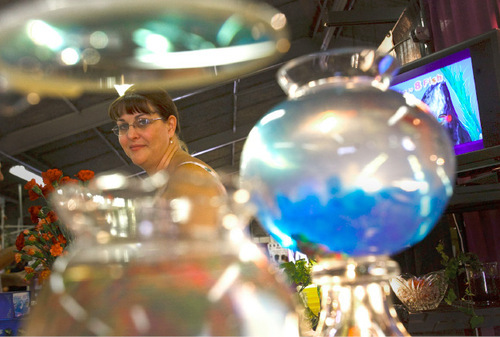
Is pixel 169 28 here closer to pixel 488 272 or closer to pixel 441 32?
pixel 488 272

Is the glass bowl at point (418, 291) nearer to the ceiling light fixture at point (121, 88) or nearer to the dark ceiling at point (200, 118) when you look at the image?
the ceiling light fixture at point (121, 88)

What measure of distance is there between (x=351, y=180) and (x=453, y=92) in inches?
60.9

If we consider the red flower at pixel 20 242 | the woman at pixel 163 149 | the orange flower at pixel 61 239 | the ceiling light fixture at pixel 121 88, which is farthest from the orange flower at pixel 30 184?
the ceiling light fixture at pixel 121 88

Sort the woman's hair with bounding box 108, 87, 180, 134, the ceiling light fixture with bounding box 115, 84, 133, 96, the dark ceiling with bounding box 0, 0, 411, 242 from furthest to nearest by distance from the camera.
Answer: the dark ceiling with bounding box 0, 0, 411, 242, the woman's hair with bounding box 108, 87, 180, 134, the ceiling light fixture with bounding box 115, 84, 133, 96

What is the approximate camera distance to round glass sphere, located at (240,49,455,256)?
384 mm

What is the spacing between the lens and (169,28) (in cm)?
40

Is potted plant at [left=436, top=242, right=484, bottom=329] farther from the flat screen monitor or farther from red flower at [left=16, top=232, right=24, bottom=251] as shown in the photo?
red flower at [left=16, top=232, right=24, bottom=251]

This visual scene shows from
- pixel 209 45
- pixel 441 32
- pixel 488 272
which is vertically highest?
pixel 441 32

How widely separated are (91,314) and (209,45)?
0.82ft

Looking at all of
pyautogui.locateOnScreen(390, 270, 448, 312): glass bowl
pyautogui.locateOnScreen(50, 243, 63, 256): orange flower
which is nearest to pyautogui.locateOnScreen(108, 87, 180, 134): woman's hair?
pyautogui.locateOnScreen(50, 243, 63, 256): orange flower

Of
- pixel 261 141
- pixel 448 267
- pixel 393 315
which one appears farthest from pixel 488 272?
pixel 261 141

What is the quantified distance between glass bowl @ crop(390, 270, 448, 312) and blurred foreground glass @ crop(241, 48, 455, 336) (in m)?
0.86

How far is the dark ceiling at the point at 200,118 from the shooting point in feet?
20.3

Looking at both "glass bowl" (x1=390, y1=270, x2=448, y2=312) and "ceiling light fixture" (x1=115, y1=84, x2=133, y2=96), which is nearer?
"ceiling light fixture" (x1=115, y1=84, x2=133, y2=96)
